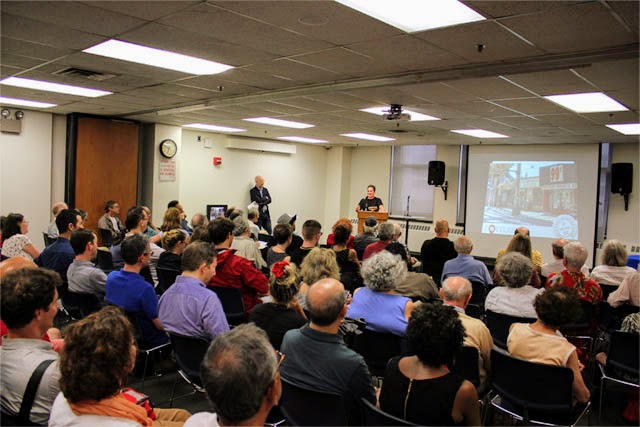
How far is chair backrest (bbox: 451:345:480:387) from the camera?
269cm

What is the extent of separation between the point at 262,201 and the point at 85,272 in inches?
295

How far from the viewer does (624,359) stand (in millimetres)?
3355

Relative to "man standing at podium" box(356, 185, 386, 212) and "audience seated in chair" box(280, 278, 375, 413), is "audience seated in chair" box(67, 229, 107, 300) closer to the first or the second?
"audience seated in chair" box(280, 278, 375, 413)

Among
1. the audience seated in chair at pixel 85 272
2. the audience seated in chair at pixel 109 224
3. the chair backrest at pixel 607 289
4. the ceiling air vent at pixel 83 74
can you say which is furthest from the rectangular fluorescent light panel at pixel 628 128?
the audience seated in chair at pixel 109 224

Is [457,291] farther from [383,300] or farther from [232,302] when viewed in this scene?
[232,302]

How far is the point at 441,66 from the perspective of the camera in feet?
14.5

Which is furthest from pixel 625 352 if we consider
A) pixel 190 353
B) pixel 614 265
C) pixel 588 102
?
pixel 588 102

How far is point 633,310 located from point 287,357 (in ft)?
11.1

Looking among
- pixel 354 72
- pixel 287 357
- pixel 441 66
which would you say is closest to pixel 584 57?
pixel 441 66

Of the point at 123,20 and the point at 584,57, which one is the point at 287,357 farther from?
the point at 584,57

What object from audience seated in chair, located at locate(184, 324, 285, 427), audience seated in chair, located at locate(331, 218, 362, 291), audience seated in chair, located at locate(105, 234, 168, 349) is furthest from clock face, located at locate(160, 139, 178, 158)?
audience seated in chair, located at locate(184, 324, 285, 427)

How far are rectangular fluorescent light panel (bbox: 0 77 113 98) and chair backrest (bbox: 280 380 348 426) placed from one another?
5.41m

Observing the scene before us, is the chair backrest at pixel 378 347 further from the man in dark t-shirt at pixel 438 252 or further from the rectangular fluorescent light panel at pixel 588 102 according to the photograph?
the rectangular fluorescent light panel at pixel 588 102

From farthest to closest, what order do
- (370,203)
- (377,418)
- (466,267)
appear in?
1. (370,203)
2. (466,267)
3. (377,418)
